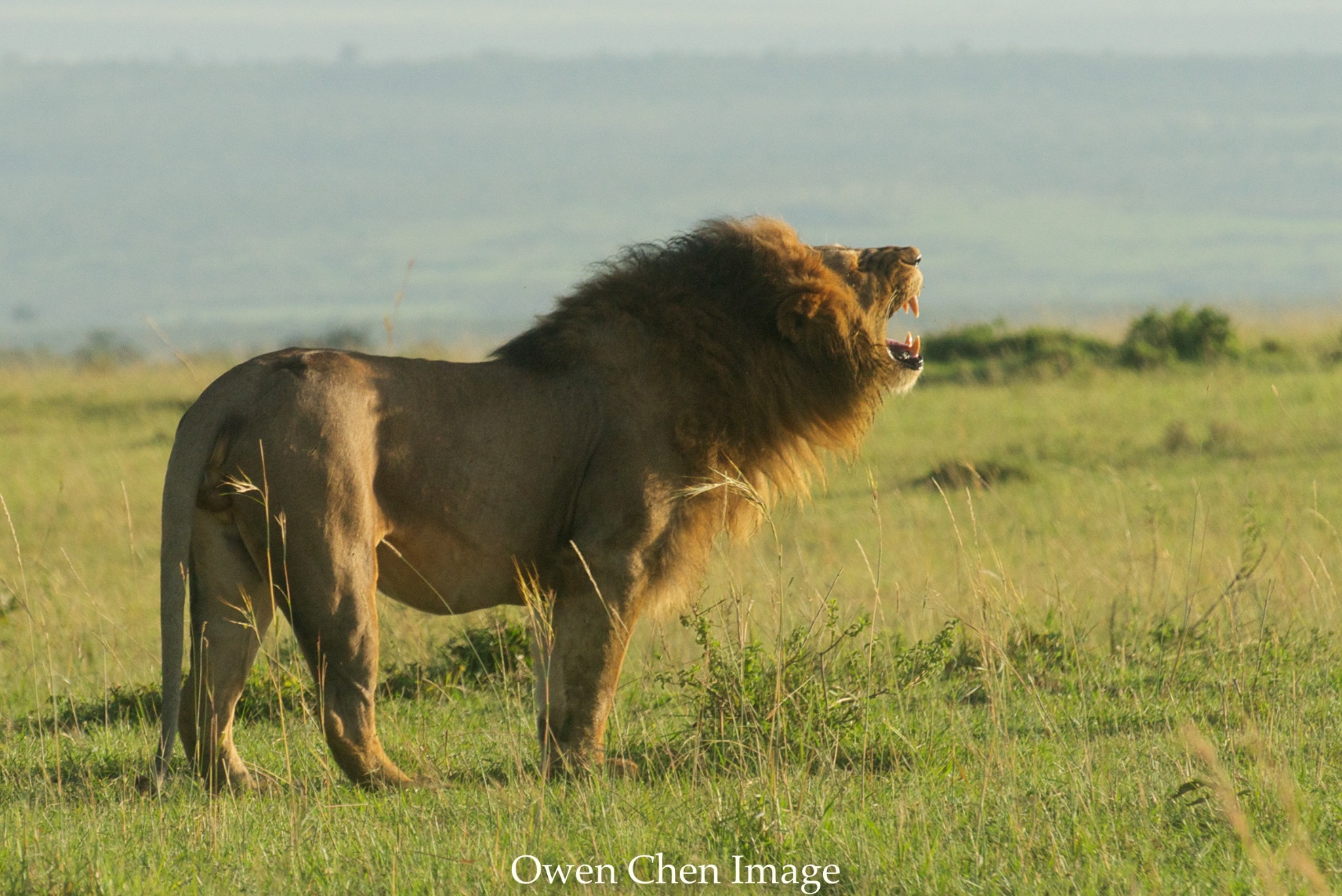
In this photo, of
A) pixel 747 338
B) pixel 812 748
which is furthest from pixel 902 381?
pixel 812 748

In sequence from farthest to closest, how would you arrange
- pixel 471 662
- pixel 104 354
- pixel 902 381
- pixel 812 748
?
pixel 104 354 < pixel 471 662 < pixel 902 381 < pixel 812 748

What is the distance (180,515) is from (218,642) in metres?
0.55

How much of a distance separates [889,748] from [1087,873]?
1545 mm

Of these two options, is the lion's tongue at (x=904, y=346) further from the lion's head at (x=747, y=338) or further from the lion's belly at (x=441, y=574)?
the lion's belly at (x=441, y=574)

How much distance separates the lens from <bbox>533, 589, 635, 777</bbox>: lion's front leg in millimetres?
5289

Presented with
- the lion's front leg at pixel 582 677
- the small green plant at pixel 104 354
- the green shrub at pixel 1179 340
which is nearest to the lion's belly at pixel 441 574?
the lion's front leg at pixel 582 677

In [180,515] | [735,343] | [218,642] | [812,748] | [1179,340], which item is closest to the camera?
[180,515]

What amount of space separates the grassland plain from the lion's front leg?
0.54 feet

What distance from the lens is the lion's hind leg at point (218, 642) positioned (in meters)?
5.05

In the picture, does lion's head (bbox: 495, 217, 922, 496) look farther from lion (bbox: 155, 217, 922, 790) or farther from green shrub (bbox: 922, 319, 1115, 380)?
green shrub (bbox: 922, 319, 1115, 380)

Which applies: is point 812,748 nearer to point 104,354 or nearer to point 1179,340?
point 1179,340

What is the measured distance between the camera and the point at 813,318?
570 cm

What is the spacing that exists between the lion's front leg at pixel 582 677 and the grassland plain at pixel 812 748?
164 millimetres

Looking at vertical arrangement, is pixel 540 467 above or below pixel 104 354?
above
